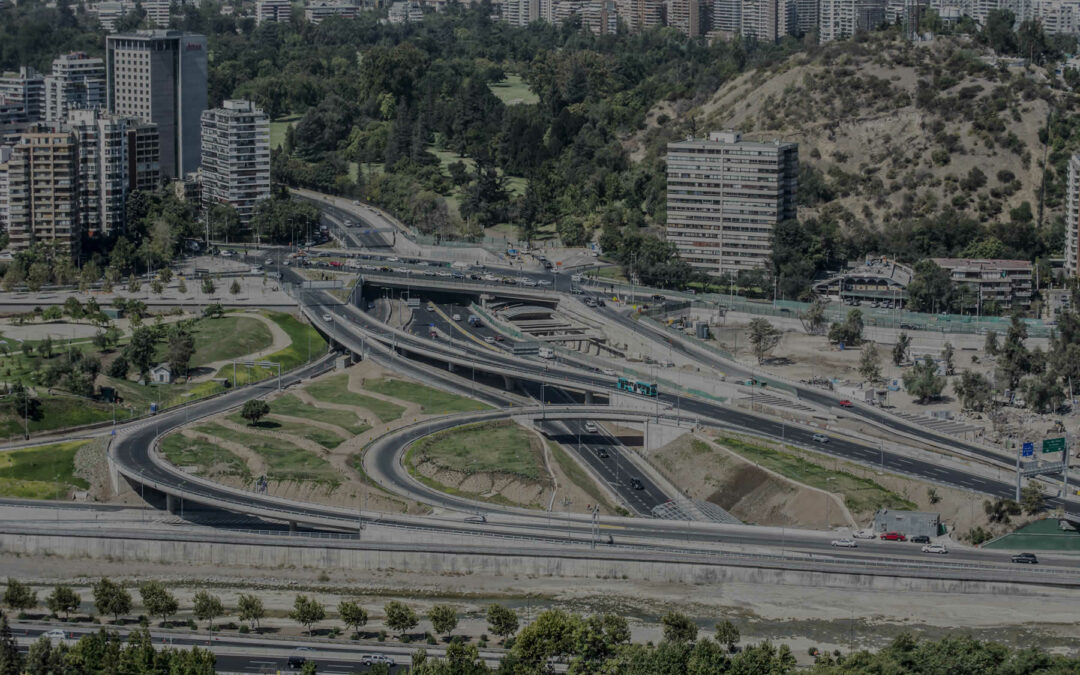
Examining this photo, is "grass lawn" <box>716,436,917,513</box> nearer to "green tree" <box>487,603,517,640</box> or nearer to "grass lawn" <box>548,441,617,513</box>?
"grass lawn" <box>548,441,617,513</box>

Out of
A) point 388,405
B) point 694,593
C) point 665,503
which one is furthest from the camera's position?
point 388,405

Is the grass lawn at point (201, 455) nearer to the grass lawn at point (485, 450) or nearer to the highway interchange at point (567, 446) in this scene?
the highway interchange at point (567, 446)

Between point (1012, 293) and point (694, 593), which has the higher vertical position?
point (1012, 293)

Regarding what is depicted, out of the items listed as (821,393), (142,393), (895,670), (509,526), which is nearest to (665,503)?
(509,526)

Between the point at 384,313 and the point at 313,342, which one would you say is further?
the point at 384,313

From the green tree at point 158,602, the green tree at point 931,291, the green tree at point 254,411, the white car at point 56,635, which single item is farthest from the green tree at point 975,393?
the white car at point 56,635

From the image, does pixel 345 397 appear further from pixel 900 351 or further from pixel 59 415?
pixel 900 351

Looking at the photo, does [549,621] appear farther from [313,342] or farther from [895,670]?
[313,342]
